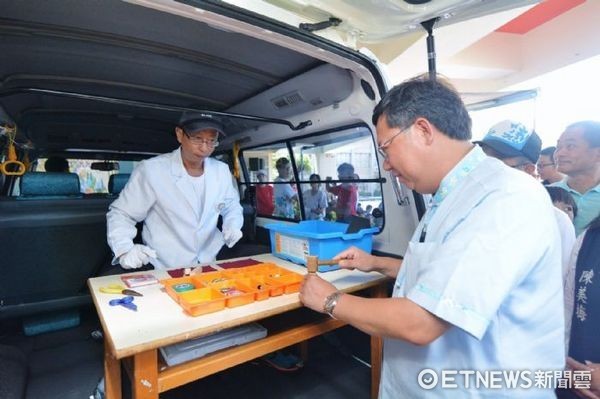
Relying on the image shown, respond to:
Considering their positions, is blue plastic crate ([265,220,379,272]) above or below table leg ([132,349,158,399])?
above

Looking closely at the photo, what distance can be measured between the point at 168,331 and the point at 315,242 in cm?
94

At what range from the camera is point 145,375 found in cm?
→ 107

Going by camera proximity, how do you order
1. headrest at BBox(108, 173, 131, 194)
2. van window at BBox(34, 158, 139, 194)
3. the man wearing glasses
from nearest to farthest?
1. the man wearing glasses
2. headrest at BBox(108, 173, 131, 194)
3. van window at BBox(34, 158, 139, 194)

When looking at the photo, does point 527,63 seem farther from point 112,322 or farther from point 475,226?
point 112,322

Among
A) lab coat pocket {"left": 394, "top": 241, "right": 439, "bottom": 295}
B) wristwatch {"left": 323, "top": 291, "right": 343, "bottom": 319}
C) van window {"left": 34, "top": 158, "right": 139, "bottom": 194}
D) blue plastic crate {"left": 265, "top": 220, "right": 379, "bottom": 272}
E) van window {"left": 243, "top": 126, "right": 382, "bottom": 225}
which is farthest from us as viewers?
van window {"left": 34, "top": 158, "right": 139, "bottom": 194}

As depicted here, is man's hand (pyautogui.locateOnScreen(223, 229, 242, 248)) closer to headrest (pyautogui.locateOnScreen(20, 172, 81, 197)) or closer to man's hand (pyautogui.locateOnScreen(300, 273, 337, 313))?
man's hand (pyautogui.locateOnScreen(300, 273, 337, 313))

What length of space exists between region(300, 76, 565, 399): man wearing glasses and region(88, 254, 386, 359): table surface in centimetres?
26

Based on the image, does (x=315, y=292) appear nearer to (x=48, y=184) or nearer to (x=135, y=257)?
(x=135, y=257)

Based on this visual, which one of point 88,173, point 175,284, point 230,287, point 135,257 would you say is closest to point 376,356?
point 230,287

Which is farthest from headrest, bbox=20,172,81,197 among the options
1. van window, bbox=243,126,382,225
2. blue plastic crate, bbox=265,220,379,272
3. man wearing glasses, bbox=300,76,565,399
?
man wearing glasses, bbox=300,76,565,399

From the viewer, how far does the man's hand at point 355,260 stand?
5.44 feet

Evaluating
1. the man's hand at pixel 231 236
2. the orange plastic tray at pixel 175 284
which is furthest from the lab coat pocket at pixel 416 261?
the man's hand at pixel 231 236

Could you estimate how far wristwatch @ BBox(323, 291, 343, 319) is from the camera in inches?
46.2

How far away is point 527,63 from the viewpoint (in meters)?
6.15
